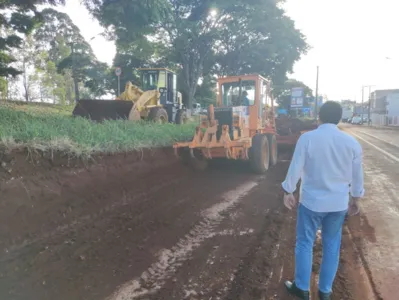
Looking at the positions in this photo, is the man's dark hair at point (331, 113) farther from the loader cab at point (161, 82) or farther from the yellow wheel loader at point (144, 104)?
the loader cab at point (161, 82)

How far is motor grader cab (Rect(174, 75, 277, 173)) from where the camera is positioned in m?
9.12

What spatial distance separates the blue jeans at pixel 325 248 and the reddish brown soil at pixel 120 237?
0.82 ft

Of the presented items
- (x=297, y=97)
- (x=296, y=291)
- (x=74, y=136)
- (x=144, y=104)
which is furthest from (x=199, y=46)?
(x=297, y=97)

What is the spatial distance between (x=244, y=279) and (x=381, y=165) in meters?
9.20

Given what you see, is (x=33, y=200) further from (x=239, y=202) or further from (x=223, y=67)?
(x=223, y=67)

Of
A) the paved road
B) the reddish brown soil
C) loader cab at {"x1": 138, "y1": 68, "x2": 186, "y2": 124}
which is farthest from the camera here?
loader cab at {"x1": 138, "y1": 68, "x2": 186, "y2": 124}

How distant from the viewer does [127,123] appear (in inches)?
393

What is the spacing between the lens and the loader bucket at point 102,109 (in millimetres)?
11955

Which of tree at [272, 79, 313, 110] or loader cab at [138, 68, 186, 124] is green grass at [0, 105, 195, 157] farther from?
tree at [272, 79, 313, 110]

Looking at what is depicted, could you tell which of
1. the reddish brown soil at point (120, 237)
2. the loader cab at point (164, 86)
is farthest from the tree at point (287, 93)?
the reddish brown soil at point (120, 237)

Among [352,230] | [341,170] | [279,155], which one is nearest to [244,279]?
[341,170]

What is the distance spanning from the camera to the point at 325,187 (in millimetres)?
3039

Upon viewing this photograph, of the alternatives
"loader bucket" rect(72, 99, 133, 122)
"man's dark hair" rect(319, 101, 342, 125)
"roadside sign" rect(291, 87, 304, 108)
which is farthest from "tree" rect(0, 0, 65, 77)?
"roadside sign" rect(291, 87, 304, 108)

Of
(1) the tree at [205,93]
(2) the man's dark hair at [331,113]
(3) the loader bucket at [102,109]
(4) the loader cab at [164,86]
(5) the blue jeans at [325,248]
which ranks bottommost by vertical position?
(5) the blue jeans at [325,248]
